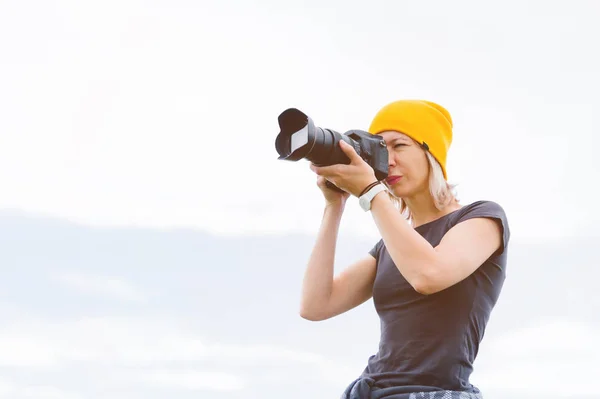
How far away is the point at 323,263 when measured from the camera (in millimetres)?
2648

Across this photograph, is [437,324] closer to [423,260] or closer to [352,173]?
[423,260]

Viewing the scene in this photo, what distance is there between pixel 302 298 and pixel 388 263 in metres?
0.42

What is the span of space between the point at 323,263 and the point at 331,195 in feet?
0.82

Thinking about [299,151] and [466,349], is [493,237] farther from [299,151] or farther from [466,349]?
[299,151]

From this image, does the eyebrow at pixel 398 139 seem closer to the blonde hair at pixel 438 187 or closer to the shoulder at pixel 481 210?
the blonde hair at pixel 438 187

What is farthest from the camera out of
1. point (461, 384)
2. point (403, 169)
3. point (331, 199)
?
point (331, 199)

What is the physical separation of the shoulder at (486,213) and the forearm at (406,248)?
24cm

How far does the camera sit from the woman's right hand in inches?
102

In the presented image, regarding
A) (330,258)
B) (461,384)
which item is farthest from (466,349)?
(330,258)

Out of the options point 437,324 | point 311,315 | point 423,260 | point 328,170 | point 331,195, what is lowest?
point 437,324

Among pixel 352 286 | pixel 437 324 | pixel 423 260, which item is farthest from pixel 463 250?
pixel 352 286

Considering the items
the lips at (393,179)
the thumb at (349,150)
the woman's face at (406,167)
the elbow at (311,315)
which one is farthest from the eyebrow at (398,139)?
the elbow at (311,315)

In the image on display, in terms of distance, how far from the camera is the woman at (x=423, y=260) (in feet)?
7.00

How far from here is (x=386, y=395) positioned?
2.19 m
